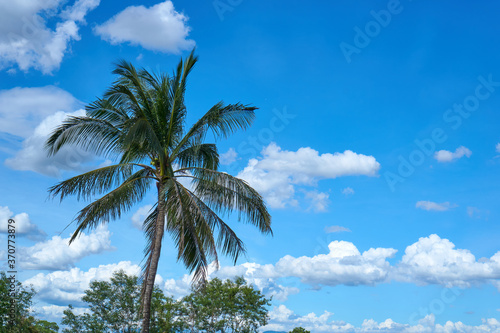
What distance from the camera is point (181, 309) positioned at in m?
40.6

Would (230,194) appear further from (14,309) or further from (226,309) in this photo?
(226,309)

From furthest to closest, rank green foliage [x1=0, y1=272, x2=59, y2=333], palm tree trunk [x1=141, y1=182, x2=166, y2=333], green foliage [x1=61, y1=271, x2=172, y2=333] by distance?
green foliage [x1=61, y1=271, x2=172, y2=333], green foliage [x1=0, y1=272, x2=59, y2=333], palm tree trunk [x1=141, y1=182, x2=166, y2=333]

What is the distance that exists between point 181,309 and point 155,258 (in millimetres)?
28431

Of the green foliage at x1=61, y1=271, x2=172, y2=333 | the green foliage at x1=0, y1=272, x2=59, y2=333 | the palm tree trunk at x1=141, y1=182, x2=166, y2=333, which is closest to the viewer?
the palm tree trunk at x1=141, y1=182, x2=166, y2=333

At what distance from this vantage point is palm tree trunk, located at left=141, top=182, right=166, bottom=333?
13.3 meters

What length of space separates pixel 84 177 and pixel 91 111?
229cm

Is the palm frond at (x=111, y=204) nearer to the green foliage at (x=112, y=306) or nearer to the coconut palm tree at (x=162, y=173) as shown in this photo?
the coconut palm tree at (x=162, y=173)

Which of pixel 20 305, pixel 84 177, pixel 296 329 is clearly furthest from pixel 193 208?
pixel 296 329

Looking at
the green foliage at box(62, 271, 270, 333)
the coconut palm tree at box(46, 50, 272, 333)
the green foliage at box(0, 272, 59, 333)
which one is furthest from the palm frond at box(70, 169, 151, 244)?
the green foliage at box(62, 271, 270, 333)

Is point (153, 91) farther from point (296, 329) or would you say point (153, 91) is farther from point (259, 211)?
point (296, 329)

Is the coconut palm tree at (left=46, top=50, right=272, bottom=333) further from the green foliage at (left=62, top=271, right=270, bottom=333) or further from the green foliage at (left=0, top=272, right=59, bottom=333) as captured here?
the green foliage at (left=62, top=271, right=270, bottom=333)

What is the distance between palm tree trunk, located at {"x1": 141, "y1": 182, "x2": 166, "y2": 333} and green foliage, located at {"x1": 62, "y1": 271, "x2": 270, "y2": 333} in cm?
2725

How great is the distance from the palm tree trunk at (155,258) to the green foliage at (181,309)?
2725 centimetres

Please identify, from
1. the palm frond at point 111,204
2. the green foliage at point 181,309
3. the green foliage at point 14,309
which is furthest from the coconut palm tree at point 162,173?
the green foliage at point 181,309
